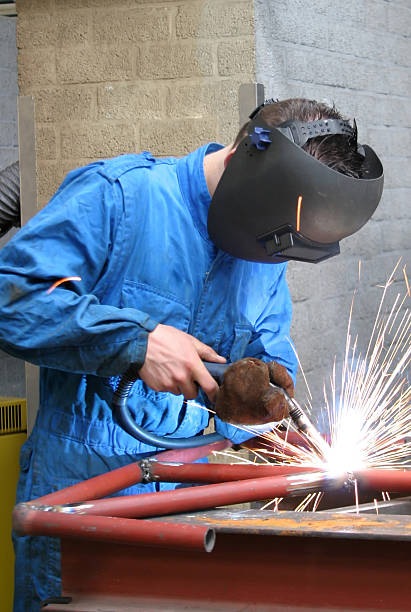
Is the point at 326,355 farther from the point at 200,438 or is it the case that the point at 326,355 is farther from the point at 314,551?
the point at 314,551

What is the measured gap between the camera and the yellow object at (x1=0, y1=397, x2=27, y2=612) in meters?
2.69

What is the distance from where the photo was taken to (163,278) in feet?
6.10

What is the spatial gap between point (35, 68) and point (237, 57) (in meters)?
0.79

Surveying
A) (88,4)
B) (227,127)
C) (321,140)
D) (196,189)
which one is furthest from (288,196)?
(88,4)

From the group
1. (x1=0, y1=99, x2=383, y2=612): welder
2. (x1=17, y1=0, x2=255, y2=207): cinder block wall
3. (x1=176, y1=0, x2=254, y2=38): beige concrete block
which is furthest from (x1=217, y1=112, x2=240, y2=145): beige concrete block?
(x1=0, y1=99, x2=383, y2=612): welder

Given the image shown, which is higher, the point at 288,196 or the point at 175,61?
the point at 175,61

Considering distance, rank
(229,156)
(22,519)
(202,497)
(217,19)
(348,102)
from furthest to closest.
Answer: (348,102), (217,19), (229,156), (202,497), (22,519)

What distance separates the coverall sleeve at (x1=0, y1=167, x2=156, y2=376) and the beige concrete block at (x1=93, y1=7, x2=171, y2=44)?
1.35 m

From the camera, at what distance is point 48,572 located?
1840 mm

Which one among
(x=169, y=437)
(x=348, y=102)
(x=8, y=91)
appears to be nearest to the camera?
(x=169, y=437)

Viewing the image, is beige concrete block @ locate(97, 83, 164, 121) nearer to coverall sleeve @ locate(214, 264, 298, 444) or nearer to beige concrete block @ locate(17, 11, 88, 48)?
beige concrete block @ locate(17, 11, 88, 48)

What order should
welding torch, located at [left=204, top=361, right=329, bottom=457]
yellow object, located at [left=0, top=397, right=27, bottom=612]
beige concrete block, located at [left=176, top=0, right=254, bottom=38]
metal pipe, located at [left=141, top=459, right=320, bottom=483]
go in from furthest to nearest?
beige concrete block, located at [left=176, top=0, right=254, bottom=38] < yellow object, located at [left=0, top=397, right=27, bottom=612] < welding torch, located at [left=204, top=361, right=329, bottom=457] < metal pipe, located at [left=141, top=459, right=320, bottom=483]

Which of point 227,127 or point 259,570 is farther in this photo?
point 227,127

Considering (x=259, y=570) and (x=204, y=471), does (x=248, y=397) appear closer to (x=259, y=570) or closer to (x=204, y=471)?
(x=204, y=471)
